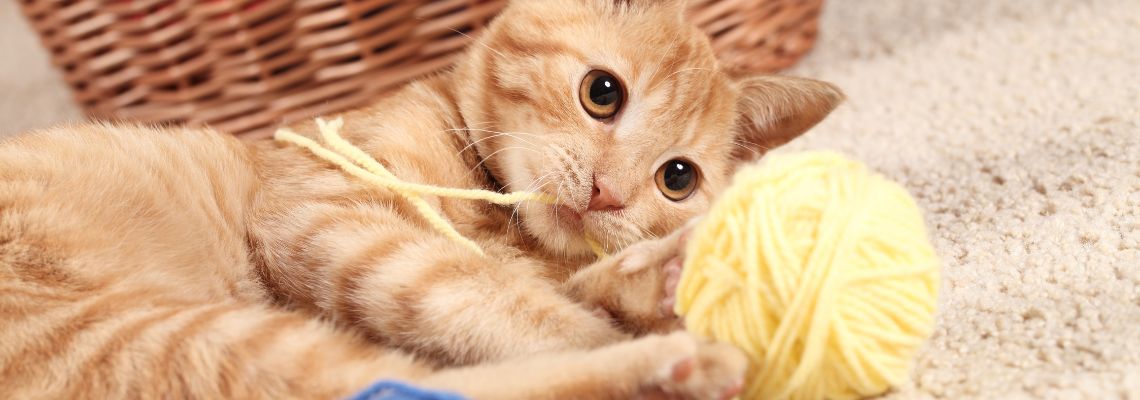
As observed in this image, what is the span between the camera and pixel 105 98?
210cm

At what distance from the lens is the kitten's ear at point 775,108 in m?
1.36

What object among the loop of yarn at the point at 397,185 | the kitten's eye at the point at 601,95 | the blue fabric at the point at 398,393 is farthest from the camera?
the kitten's eye at the point at 601,95

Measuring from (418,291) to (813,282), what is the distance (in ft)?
1.55

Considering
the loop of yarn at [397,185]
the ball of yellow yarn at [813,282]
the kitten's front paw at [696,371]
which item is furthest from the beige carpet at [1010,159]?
the loop of yarn at [397,185]

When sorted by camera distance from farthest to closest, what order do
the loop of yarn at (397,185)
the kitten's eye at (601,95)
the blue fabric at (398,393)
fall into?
the kitten's eye at (601,95) → the loop of yarn at (397,185) → the blue fabric at (398,393)

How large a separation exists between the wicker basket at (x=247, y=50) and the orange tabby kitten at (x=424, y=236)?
45 centimetres

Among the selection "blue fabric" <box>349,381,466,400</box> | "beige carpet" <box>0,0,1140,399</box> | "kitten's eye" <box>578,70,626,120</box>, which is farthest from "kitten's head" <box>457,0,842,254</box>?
"blue fabric" <box>349,381,466,400</box>

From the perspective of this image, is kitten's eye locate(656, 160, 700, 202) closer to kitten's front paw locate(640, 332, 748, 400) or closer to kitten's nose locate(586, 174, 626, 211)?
kitten's nose locate(586, 174, 626, 211)

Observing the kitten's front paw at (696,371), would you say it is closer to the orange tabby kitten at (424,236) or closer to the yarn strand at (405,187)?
the orange tabby kitten at (424,236)

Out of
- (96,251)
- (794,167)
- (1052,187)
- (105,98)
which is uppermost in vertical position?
(105,98)

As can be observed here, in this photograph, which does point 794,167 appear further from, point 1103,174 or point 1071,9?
point 1071,9

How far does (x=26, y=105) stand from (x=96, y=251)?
226cm

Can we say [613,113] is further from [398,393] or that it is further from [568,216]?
[398,393]

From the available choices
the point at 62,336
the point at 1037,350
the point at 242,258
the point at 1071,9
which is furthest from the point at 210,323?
the point at 1071,9
